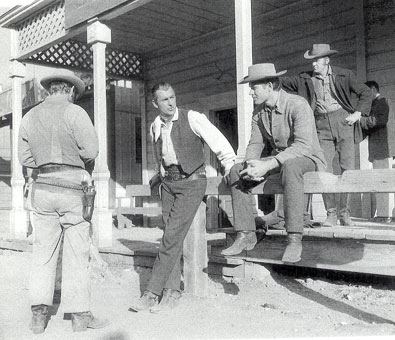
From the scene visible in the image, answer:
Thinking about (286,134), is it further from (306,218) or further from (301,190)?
(306,218)

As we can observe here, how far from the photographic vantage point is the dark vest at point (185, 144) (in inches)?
171

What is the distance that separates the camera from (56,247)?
407cm

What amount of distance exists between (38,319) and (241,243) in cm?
166

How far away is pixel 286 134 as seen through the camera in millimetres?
4391

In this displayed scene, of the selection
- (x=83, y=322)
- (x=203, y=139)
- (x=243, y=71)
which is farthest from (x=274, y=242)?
(x=83, y=322)

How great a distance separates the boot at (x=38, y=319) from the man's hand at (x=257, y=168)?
1.86 m

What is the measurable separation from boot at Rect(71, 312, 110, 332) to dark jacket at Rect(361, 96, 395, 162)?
3954 mm

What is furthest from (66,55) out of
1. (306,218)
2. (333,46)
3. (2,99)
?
(2,99)

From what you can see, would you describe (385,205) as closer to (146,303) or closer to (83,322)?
(146,303)

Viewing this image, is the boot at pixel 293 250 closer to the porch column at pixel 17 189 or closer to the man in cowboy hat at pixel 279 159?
the man in cowboy hat at pixel 279 159

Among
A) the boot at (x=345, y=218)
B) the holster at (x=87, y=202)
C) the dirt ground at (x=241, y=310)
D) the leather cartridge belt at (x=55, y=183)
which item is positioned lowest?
the dirt ground at (x=241, y=310)

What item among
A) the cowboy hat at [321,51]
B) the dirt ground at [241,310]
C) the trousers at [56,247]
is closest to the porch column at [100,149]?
the dirt ground at [241,310]

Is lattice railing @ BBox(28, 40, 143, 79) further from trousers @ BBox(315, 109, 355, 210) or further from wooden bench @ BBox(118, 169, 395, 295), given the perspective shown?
trousers @ BBox(315, 109, 355, 210)

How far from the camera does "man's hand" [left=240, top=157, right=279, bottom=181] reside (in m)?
4.02
